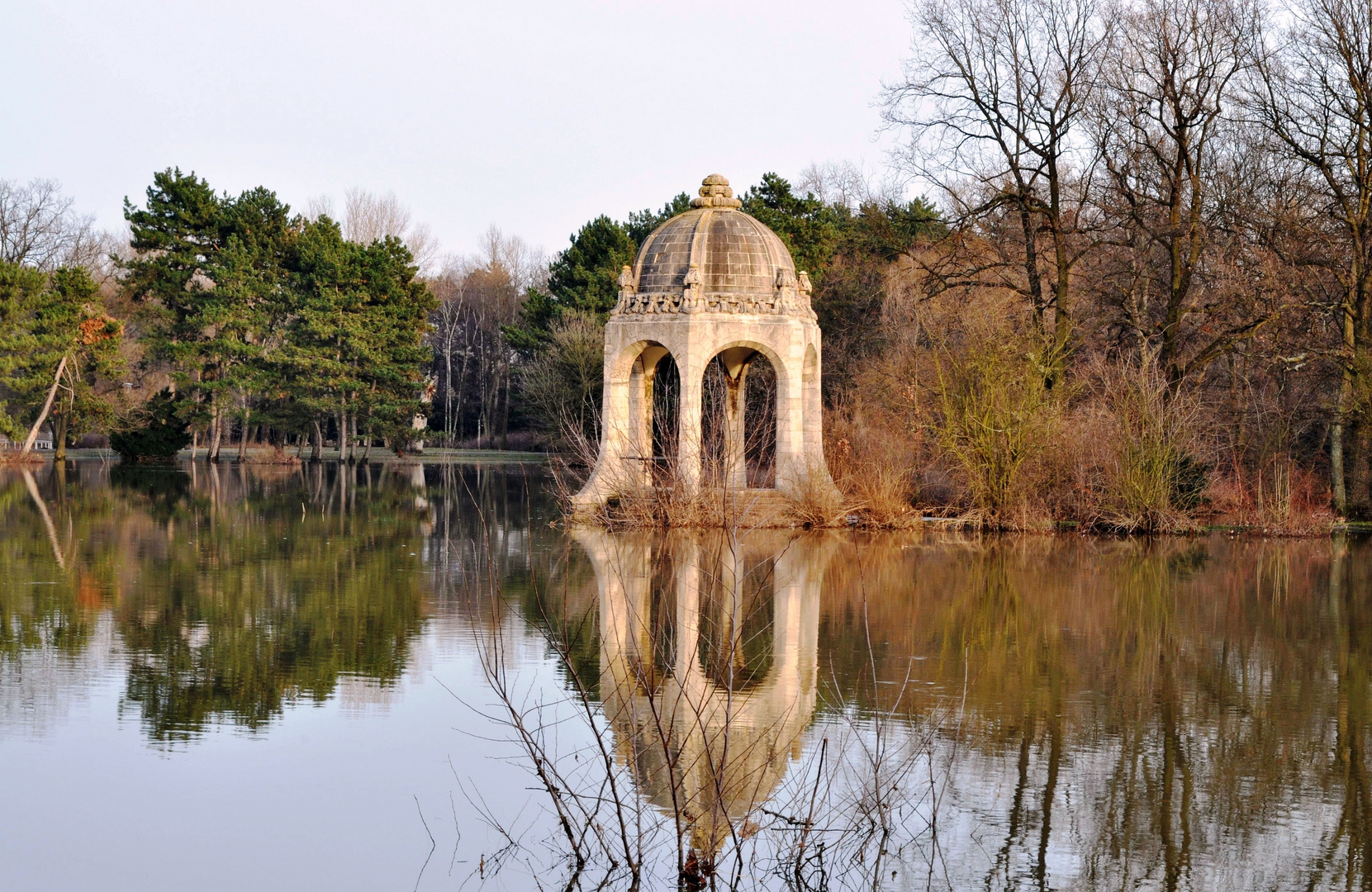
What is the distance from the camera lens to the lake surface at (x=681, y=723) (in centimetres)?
712

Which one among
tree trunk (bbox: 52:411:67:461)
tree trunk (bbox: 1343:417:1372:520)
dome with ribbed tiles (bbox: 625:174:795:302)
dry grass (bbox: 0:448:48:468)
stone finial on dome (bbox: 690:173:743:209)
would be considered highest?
stone finial on dome (bbox: 690:173:743:209)

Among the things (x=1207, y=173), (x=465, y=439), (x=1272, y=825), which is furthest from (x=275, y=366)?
(x=1272, y=825)

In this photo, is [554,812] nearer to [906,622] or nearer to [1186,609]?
[906,622]

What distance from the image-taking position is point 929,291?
33312 mm

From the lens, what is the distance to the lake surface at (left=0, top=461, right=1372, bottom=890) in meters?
7.12

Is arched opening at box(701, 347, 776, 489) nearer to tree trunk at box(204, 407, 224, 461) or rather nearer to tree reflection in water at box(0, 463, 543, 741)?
tree reflection in water at box(0, 463, 543, 741)

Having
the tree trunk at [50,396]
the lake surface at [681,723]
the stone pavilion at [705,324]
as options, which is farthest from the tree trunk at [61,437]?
the lake surface at [681,723]

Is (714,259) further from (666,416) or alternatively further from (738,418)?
(666,416)

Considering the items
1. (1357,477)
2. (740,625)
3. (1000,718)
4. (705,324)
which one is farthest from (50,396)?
(740,625)

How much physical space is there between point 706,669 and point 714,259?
15818 mm

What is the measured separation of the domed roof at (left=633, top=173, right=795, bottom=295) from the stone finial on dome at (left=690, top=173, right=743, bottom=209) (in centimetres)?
87

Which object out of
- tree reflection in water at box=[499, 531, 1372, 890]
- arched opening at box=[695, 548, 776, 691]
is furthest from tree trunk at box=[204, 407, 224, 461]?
arched opening at box=[695, 548, 776, 691]

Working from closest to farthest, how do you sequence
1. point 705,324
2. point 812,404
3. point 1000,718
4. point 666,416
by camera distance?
point 1000,718 < point 705,324 < point 812,404 < point 666,416

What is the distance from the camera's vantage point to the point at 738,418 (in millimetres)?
30531
